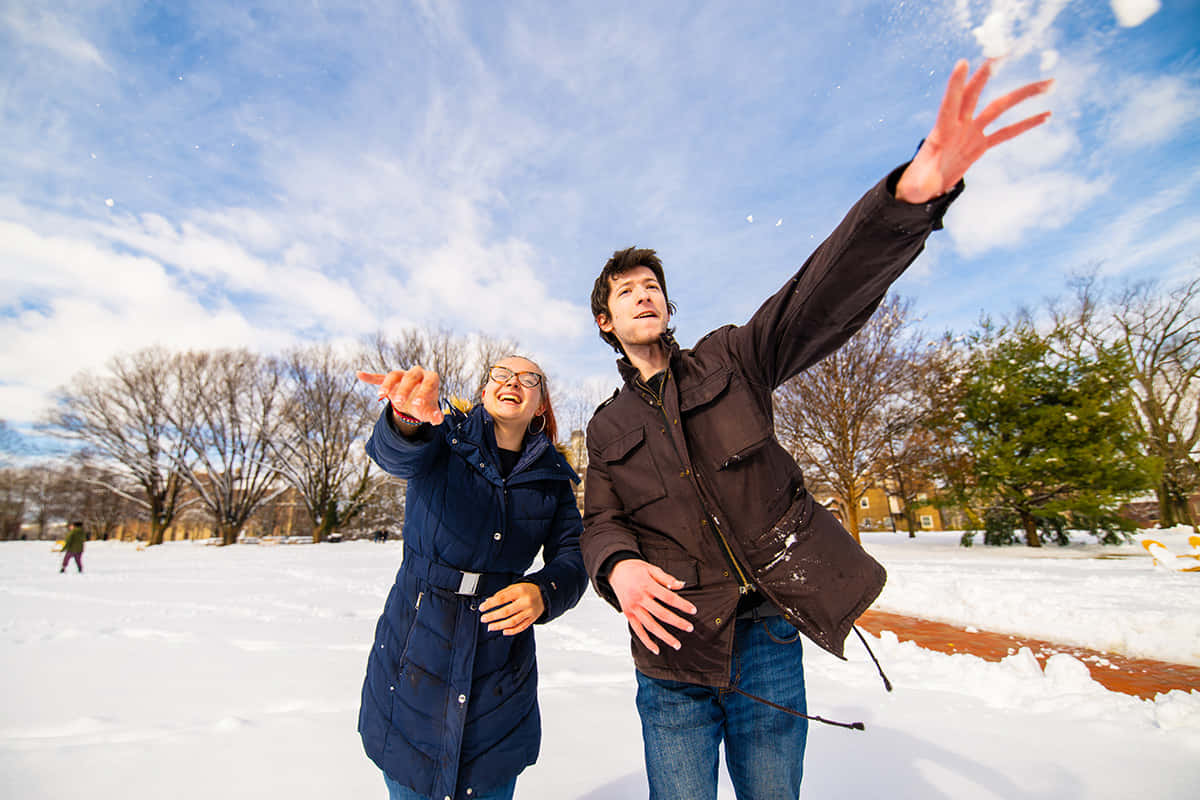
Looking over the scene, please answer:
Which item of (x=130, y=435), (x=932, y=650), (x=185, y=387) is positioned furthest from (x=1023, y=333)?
(x=130, y=435)

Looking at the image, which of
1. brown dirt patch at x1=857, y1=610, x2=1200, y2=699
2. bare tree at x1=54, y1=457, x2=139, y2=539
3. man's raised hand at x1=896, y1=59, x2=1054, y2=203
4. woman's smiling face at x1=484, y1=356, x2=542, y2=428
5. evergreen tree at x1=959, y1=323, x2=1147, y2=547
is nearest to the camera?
man's raised hand at x1=896, y1=59, x2=1054, y2=203

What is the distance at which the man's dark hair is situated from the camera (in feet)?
6.81

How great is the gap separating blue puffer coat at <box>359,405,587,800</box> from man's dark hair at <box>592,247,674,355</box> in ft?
2.15

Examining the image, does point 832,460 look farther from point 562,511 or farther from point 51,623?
point 51,623

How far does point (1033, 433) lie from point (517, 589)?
64.7 feet

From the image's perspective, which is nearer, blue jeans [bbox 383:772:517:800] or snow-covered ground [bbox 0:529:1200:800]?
blue jeans [bbox 383:772:517:800]

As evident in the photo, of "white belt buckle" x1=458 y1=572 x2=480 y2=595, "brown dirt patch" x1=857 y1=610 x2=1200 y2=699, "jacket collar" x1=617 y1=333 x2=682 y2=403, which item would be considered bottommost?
"brown dirt patch" x1=857 y1=610 x2=1200 y2=699

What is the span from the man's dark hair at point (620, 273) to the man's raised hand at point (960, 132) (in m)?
1.02

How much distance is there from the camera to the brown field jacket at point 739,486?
4.52 feet

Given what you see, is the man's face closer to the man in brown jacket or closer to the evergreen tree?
the man in brown jacket

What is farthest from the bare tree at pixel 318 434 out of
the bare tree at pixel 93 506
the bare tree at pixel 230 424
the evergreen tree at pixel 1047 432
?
the evergreen tree at pixel 1047 432

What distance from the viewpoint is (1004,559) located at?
13.1 metres

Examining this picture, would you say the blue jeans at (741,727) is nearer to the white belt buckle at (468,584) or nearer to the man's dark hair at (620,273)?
the white belt buckle at (468,584)

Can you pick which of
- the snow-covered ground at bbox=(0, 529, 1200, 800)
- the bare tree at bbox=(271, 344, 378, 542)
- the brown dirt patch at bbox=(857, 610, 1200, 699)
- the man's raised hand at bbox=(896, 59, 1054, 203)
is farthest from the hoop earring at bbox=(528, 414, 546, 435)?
the bare tree at bbox=(271, 344, 378, 542)
